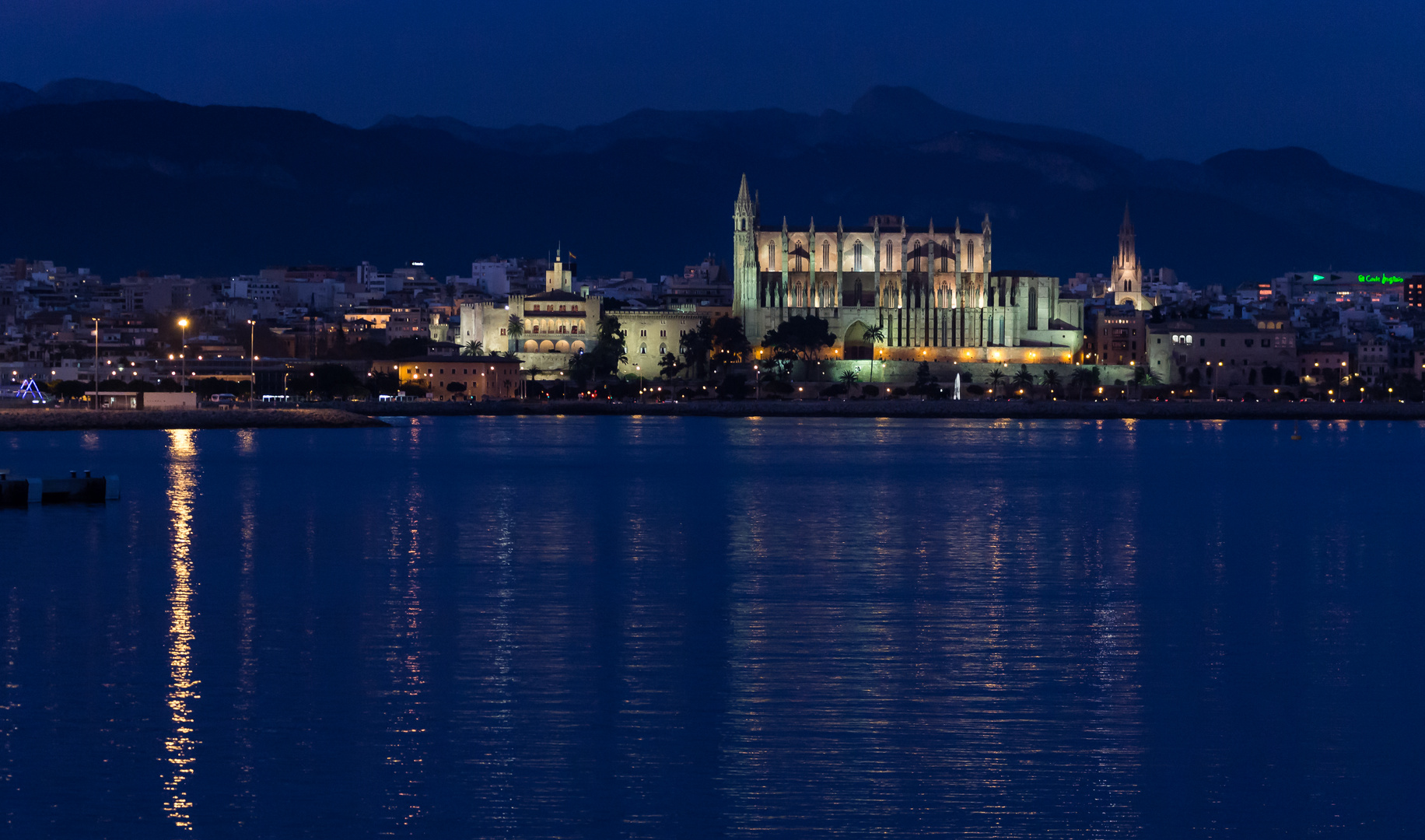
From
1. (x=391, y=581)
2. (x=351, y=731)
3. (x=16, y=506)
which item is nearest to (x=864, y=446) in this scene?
(x=16, y=506)

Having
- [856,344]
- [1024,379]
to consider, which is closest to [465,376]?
[856,344]

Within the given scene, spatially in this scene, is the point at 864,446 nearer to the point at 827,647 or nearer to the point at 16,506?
the point at 16,506

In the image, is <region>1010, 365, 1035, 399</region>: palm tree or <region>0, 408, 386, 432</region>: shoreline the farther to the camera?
<region>1010, 365, 1035, 399</region>: palm tree

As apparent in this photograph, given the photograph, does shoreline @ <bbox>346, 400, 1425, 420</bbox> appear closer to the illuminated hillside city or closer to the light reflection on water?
the illuminated hillside city

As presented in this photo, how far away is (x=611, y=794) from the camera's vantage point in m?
11.4

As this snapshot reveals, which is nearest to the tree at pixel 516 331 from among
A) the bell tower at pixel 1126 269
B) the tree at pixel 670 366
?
the tree at pixel 670 366

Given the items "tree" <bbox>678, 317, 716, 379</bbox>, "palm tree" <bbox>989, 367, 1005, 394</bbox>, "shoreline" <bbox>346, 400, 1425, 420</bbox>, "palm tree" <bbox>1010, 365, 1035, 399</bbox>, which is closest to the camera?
"shoreline" <bbox>346, 400, 1425, 420</bbox>

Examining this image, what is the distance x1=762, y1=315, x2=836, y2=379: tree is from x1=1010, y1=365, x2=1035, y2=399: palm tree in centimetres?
940

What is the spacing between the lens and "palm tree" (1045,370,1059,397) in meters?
94.0

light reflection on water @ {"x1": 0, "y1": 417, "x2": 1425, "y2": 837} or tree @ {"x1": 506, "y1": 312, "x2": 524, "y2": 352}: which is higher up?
tree @ {"x1": 506, "y1": 312, "x2": 524, "y2": 352}

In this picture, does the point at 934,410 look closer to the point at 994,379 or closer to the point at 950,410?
the point at 950,410

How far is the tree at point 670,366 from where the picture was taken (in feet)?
315

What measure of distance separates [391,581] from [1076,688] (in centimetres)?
979

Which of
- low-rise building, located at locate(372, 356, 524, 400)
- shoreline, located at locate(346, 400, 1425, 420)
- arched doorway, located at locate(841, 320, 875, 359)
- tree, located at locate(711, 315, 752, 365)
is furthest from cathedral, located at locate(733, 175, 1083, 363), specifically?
low-rise building, located at locate(372, 356, 524, 400)
